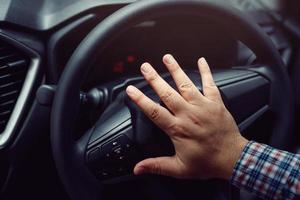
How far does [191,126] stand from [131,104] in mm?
112

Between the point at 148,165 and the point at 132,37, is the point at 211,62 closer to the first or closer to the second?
the point at 132,37

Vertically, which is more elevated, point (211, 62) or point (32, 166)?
point (211, 62)

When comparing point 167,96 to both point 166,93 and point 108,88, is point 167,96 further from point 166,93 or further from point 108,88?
point 108,88

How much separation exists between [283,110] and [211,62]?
0.21m

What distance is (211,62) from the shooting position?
1049 mm

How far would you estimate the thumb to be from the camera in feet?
2.50

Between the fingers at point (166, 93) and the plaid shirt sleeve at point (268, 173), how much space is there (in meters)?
0.14

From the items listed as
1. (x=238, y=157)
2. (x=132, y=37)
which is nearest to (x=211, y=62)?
(x=132, y=37)

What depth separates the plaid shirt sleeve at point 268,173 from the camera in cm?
77

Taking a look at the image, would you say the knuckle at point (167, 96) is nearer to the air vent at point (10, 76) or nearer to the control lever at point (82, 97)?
the control lever at point (82, 97)

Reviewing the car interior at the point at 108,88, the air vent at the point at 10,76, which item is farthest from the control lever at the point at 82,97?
the air vent at the point at 10,76

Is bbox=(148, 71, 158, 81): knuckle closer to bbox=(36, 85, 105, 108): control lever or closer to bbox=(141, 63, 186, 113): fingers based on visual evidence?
bbox=(141, 63, 186, 113): fingers

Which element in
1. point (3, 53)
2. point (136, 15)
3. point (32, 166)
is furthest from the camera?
point (32, 166)

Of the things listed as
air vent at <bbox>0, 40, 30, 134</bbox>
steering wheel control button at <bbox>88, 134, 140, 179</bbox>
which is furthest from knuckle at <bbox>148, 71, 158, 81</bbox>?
air vent at <bbox>0, 40, 30, 134</bbox>
